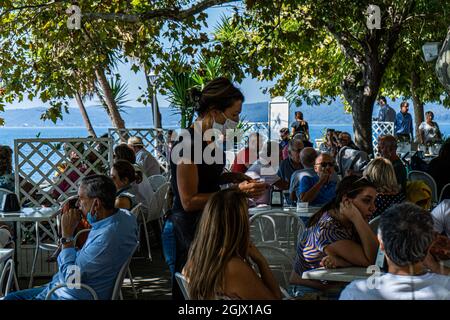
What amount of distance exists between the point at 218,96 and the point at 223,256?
0.96 metres

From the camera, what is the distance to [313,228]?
361cm

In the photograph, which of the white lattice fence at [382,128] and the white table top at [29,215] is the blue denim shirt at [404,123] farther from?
the white table top at [29,215]

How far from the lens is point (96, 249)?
350 centimetres

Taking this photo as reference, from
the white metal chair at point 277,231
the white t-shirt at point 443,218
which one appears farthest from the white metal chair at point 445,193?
the white t-shirt at point 443,218

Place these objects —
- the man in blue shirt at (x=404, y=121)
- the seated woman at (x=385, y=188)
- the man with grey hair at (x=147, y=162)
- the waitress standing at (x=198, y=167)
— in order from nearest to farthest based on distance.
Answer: the waitress standing at (x=198, y=167) < the seated woman at (x=385, y=188) < the man with grey hair at (x=147, y=162) < the man in blue shirt at (x=404, y=121)

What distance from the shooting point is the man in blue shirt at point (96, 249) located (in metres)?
3.46

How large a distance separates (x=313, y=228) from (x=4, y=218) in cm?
301

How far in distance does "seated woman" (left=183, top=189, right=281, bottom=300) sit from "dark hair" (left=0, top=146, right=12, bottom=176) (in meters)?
4.30

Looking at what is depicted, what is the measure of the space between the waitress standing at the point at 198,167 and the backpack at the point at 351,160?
210 inches

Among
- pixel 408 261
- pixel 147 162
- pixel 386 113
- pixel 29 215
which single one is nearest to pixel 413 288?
pixel 408 261

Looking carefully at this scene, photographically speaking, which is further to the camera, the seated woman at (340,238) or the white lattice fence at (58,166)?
the white lattice fence at (58,166)
